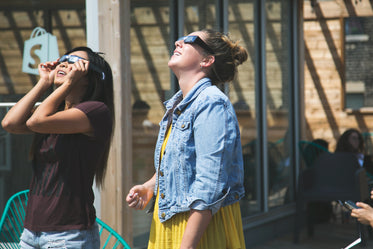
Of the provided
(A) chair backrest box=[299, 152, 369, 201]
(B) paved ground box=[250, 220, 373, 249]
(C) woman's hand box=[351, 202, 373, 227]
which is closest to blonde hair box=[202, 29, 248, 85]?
(C) woman's hand box=[351, 202, 373, 227]

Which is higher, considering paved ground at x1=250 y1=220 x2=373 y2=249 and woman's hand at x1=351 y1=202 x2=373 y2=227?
woman's hand at x1=351 y1=202 x2=373 y2=227

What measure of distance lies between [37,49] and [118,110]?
75cm

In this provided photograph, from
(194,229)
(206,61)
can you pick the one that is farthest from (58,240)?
(206,61)

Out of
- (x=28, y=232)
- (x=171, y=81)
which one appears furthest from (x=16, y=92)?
(x=28, y=232)

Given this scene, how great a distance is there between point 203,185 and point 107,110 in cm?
72

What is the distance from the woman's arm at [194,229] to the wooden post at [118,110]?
2.26 metres

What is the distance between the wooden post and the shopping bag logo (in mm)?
424

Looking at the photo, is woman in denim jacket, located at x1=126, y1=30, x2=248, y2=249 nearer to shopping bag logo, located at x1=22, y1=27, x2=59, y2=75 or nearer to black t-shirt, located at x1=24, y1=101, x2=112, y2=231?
black t-shirt, located at x1=24, y1=101, x2=112, y2=231

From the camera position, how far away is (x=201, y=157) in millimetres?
2117

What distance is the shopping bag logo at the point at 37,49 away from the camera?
4488 mm

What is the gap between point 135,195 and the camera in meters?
2.43

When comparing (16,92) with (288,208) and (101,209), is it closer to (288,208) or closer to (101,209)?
(101,209)

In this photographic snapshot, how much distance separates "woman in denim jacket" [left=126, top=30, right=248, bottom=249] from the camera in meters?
2.11

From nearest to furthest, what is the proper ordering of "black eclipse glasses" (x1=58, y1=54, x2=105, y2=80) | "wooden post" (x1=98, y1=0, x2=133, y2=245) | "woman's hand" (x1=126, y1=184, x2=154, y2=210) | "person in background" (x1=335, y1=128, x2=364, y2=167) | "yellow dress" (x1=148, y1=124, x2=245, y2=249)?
"yellow dress" (x1=148, y1=124, x2=245, y2=249)
"woman's hand" (x1=126, y1=184, x2=154, y2=210)
"black eclipse glasses" (x1=58, y1=54, x2=105, y2=80)
"wooden post" (x1=98, y1=0, x2=133, y2=245)
"person in background" (x1=335, y1=128, x2=364, y2=167)
